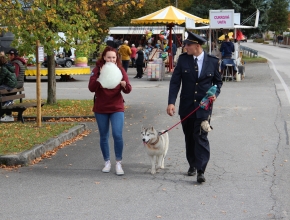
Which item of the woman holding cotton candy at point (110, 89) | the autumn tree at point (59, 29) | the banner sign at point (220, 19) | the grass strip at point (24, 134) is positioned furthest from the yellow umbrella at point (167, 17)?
the woman holding cotton candy at point (110, 89)

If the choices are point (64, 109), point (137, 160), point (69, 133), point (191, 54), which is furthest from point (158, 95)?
point (191, 54)

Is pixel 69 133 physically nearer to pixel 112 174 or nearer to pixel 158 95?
pixel 112 174

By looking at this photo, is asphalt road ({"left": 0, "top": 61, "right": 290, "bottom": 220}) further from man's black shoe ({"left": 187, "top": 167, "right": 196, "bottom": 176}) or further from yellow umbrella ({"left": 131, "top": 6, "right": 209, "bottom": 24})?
yellow umbrella ({"left": 131, "top": 6, "right": 209, "bottom": 24})

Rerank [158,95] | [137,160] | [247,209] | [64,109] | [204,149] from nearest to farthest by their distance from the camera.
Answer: [247,209], [204,149], [137,160], [64,109], [158,95]

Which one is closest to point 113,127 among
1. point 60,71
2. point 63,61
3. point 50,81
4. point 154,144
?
point 154,144

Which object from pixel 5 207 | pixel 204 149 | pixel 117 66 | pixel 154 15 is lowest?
pixel 5 207

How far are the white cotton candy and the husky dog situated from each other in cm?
75

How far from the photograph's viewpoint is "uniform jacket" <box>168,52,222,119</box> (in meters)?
7.37

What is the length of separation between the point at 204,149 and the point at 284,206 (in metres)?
1.48

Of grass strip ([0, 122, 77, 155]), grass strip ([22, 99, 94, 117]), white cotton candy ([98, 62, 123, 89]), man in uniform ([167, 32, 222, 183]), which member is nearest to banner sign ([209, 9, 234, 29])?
grass strip ([22, 99, 94, 117])

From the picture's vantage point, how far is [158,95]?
63.4 feet

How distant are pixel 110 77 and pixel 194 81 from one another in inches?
45.9

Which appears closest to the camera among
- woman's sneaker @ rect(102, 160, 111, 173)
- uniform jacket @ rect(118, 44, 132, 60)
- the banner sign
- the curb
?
woman's sneaker @ rect(102, 160, 111, 173)

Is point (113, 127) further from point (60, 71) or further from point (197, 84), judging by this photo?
point (60, 71)
